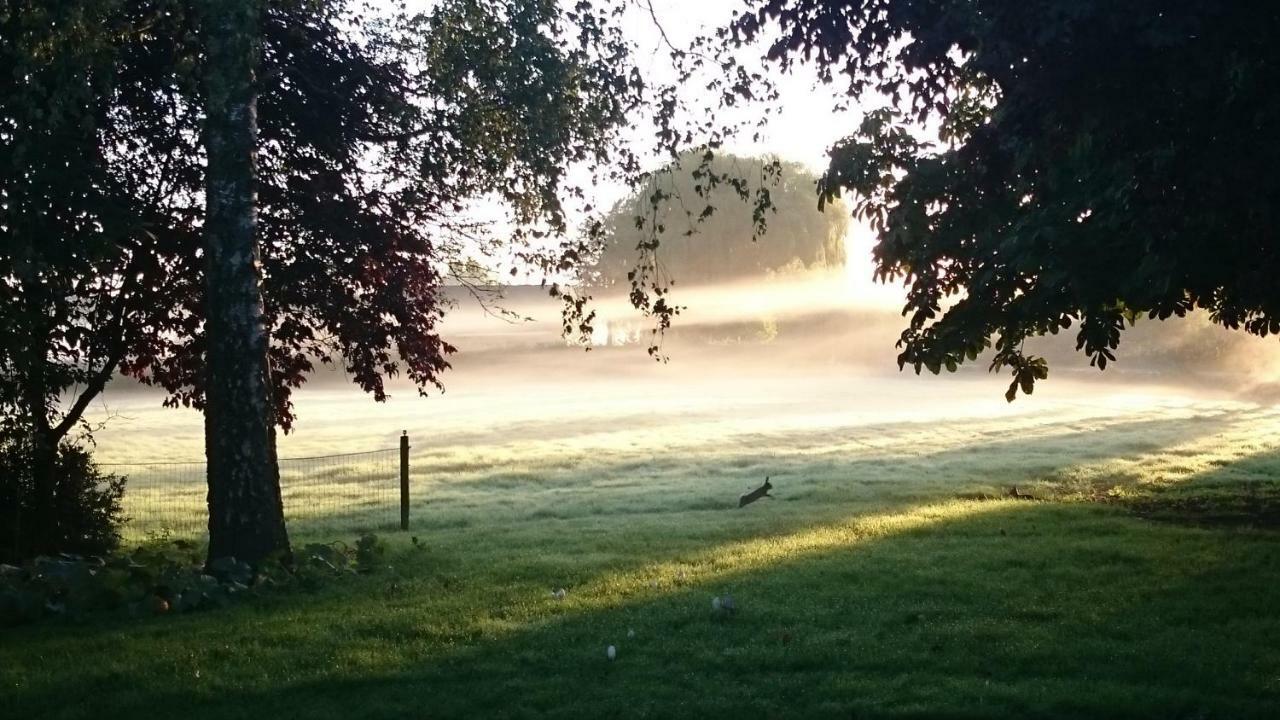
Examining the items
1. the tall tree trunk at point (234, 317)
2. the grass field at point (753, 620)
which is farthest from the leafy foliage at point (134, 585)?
the tall tree trunk at point (234, 317)

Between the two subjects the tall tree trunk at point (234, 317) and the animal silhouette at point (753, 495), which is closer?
the tall tree trunk at point (234, 317)

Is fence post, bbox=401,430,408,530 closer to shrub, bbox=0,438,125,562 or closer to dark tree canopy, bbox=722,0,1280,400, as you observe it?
shrub, bbox=0,438,125,562

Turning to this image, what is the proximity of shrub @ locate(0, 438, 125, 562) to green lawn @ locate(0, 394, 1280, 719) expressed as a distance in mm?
4023

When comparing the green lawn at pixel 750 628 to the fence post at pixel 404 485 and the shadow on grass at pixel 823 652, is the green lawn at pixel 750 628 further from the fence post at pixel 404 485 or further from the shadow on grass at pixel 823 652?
the fence post at pixel 404 485

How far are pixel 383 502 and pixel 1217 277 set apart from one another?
17221mm

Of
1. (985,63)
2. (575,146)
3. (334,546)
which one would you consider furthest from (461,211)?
(985,63)

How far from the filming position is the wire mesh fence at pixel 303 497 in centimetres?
2072

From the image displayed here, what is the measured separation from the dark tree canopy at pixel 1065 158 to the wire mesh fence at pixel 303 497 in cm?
1050

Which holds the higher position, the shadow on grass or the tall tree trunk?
the tall tree trunk

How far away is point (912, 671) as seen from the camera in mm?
8109

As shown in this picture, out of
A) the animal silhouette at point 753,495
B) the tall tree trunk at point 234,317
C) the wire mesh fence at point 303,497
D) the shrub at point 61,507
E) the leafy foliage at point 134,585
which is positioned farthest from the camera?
the animal silhouette at point 753,495

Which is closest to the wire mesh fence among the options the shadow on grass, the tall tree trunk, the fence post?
the fence post

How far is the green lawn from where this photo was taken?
7605mm

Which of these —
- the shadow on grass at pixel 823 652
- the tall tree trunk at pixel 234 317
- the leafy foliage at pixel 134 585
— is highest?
the tall tree trunk at pixel 234 317
